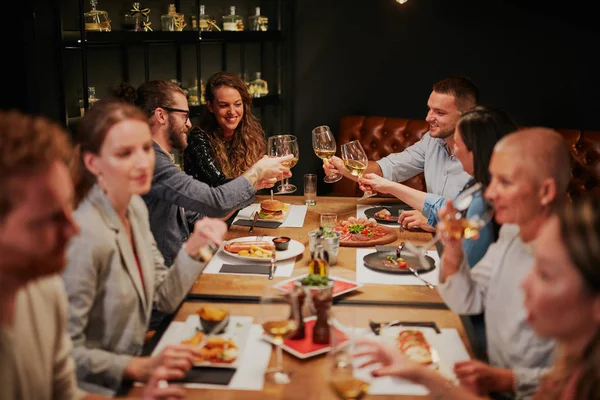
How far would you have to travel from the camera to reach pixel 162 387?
5.67 ft

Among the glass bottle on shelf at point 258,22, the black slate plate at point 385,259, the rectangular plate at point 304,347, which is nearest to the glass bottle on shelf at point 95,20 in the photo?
the glass bottle on shelf at point 258,22

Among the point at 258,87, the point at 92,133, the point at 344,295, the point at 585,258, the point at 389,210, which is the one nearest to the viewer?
the point at 585,258

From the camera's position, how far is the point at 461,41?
17.9ft

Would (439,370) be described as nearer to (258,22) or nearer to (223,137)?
(223,137)

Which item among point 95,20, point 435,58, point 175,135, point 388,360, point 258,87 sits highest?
point 95,20

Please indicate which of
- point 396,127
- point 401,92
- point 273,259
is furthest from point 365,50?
point 273,259

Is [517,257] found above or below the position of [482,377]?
above

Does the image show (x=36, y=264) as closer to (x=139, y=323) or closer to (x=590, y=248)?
(x=139, y=323)

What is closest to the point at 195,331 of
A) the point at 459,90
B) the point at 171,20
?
the point at 459,90

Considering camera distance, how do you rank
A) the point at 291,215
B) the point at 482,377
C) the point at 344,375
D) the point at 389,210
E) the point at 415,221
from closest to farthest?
1. the point at 344,375
2. the point at 482,377
3. the point at 415,221
4. the point at 291,215
5. the point at 389,210

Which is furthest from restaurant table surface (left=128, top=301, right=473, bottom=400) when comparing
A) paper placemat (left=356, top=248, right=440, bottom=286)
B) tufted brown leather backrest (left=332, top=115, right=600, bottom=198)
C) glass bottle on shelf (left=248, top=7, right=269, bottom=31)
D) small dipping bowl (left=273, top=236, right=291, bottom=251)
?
glass bottle on shelf (left=248, top=7, right=269, bottom=31)

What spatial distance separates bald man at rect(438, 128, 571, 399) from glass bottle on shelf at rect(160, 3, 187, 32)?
124 inches

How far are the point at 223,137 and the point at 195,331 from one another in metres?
2.09

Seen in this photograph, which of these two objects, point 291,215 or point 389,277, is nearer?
point 389,277
